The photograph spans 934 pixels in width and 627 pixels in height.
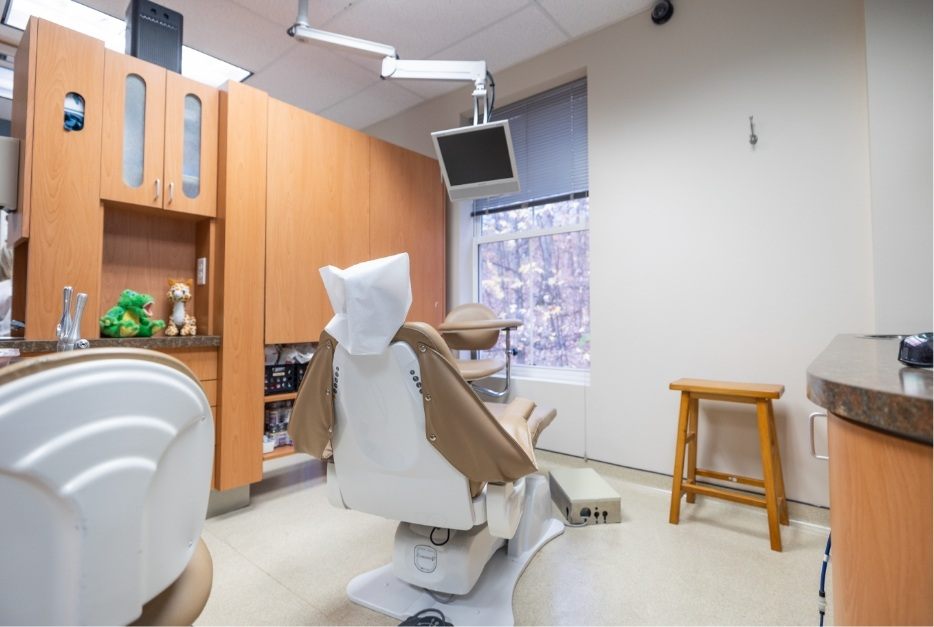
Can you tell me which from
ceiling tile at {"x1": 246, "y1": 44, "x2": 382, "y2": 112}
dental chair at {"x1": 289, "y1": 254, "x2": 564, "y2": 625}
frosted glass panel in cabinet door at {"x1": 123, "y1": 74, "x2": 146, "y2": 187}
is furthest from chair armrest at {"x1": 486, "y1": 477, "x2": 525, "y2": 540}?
ceiling tile at {"x1": 246, "y1": 44, "x2": 382, "y2": 112}

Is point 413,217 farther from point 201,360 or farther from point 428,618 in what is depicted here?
point 428,618

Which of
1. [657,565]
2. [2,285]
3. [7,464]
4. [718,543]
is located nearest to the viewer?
[7,464]

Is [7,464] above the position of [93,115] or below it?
below

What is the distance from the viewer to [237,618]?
1.37 metres

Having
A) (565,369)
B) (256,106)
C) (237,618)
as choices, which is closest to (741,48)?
(565,369)

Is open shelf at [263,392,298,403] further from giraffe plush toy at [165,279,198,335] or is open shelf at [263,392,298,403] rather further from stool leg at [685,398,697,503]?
stool leg at [685,398,697,503]

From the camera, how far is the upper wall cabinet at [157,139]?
75.5 inches

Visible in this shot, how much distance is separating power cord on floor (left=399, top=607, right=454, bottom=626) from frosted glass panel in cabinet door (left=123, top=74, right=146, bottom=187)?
2274mm

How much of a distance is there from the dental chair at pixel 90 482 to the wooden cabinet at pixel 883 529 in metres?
0.96

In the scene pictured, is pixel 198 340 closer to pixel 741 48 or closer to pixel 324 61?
pixel 324 61

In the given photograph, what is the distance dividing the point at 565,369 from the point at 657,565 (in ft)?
5.00

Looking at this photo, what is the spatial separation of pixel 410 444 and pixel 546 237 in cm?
236

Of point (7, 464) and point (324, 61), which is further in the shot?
point (324, 61)

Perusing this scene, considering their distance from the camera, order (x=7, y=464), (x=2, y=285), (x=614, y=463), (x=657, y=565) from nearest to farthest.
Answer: (x=7, y=464) < (x=657, y=565) < (x=2, y=285) < (x=614, y=463)
